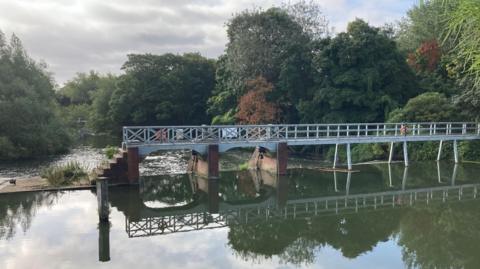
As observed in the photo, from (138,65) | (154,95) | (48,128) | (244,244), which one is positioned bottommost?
(244,244)

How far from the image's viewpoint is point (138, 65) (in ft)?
173

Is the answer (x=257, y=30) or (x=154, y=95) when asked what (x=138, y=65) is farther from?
(x=257, y=30)

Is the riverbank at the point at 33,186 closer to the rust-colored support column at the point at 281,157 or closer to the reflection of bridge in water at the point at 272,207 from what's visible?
the reflection of bridge in water at the point at 272,207

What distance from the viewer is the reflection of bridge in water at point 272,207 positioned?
13.5 metres

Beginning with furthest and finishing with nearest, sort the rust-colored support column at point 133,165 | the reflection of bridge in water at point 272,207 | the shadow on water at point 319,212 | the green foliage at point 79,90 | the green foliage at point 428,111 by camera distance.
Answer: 1. the green foliage at point 79,90
2. the green foliage at point 428,111
3. the rust-colored support column at point 133,165
4. the reflection of bridge in water at point 272,207
5. the shadow on water at point 319,212

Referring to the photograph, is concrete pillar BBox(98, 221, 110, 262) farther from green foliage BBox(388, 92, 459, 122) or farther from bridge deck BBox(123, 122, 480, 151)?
green foliage BBox(388, 92, 459, 122)

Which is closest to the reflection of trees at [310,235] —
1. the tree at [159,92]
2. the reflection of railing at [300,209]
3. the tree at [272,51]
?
the reflection of railing at [300,209]

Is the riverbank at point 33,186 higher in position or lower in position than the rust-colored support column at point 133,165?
lower

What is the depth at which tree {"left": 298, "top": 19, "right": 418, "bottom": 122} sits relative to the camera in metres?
30.9

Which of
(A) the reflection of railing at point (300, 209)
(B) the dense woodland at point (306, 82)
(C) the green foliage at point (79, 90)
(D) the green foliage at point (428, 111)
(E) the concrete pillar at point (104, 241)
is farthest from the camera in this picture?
(C) the green foliage at point (79, 90)

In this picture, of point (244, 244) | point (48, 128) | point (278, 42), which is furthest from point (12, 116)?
point (244, 244)

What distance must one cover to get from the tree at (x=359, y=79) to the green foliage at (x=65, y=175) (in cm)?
1889

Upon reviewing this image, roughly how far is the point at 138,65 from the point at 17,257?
45.0m

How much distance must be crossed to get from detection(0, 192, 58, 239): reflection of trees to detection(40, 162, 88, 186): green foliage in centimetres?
104
